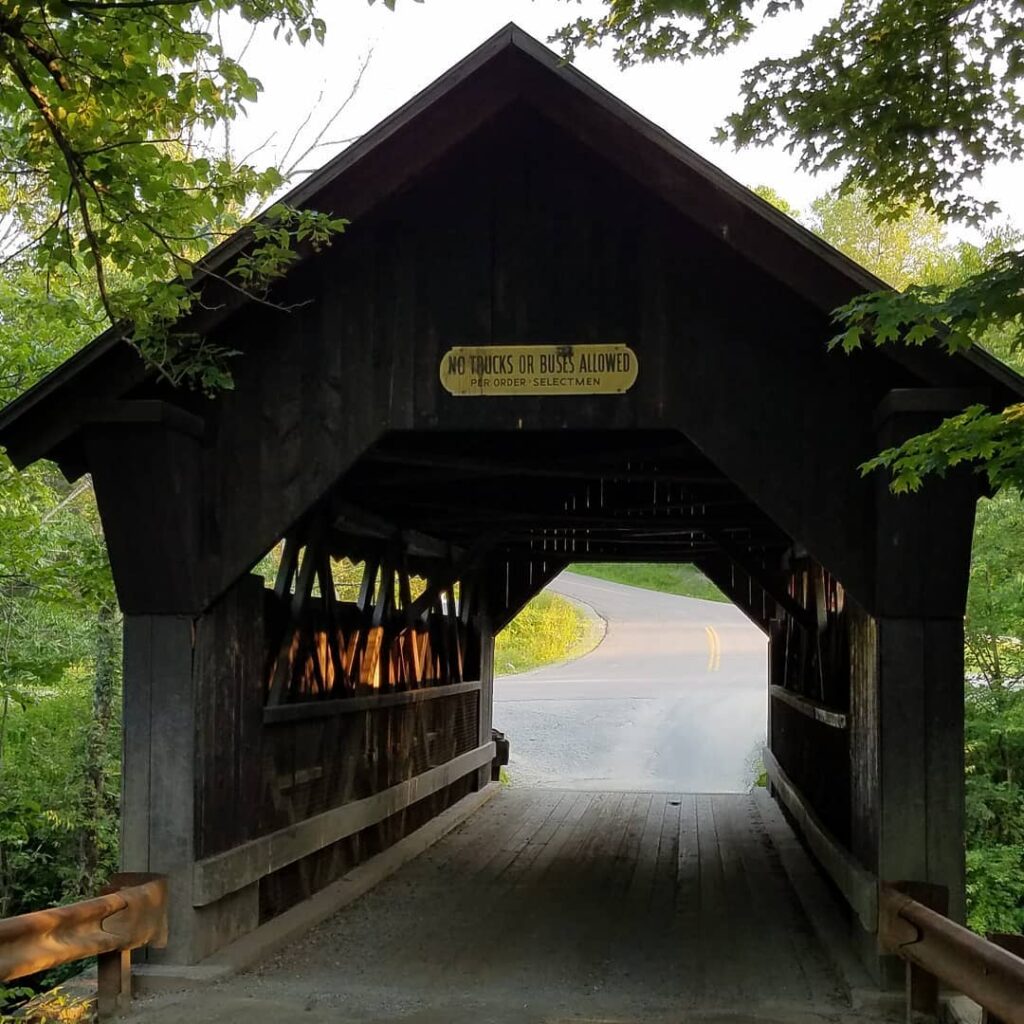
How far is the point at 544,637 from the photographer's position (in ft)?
111

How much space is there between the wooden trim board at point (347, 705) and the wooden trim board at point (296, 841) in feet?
2.20

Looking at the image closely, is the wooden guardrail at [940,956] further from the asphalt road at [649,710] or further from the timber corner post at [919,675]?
the asphalt road at [649,710]

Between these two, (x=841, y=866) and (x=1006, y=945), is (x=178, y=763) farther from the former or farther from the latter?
(x=1006, y=945)

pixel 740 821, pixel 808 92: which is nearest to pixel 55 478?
pixel 740 821

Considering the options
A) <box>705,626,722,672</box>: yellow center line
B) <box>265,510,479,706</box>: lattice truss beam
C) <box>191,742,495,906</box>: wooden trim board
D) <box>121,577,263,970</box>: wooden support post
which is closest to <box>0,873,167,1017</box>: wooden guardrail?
<box>121,577,263,970</box>: wooden support post

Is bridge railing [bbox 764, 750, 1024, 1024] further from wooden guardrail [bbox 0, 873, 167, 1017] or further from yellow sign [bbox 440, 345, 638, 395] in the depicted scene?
wooden guardrail [bbox 0, 873, 167, 1017]

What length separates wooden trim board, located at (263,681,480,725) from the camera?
22.8 feet

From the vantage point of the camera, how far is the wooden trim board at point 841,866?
17.9 ft

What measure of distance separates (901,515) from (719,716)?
18504 millimetres

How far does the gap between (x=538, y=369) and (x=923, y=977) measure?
11.2ft

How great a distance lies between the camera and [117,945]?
5.16 metres

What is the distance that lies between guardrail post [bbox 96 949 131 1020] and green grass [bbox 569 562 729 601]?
36966mm

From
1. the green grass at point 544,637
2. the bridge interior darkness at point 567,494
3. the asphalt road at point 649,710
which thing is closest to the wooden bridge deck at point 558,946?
the bridge interior darkness at point 567,494

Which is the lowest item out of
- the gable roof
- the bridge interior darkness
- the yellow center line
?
the yellow center line
